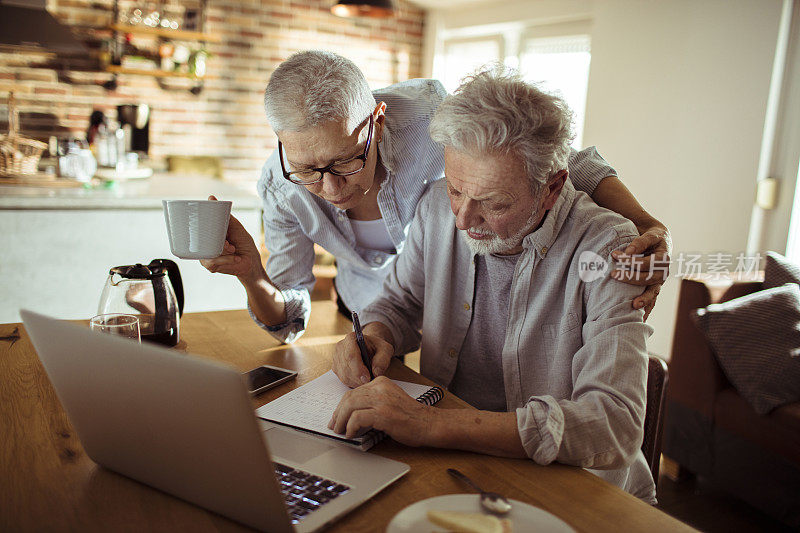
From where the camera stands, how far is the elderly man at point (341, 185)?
53.0 inches

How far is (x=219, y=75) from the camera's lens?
18.4 ft

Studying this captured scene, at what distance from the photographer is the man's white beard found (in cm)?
129

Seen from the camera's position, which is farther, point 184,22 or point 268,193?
point 184,22

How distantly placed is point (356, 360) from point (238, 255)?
426 mm

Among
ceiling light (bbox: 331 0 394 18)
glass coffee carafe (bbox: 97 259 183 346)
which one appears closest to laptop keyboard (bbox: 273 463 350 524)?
glass coffee carafe (bbox: 97 259 183 346)

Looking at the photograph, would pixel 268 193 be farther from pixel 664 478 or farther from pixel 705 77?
pixel 705 77

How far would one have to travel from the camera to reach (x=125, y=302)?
1291 mm

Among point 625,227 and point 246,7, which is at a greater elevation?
point 246,7

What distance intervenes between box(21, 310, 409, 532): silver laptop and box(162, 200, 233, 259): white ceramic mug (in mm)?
400


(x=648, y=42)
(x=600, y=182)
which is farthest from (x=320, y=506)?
(x=648, y=42)

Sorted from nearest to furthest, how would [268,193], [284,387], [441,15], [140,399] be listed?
[140,399] → [284,387] → [268,193] → [441,15]

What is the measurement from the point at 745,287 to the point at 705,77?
5.37ft

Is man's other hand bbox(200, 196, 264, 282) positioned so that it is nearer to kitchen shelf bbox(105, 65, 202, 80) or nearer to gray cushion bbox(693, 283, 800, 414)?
gray cushion bbox(693, 283, 800, 414)

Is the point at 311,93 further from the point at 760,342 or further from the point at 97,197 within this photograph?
the point at 760,342
